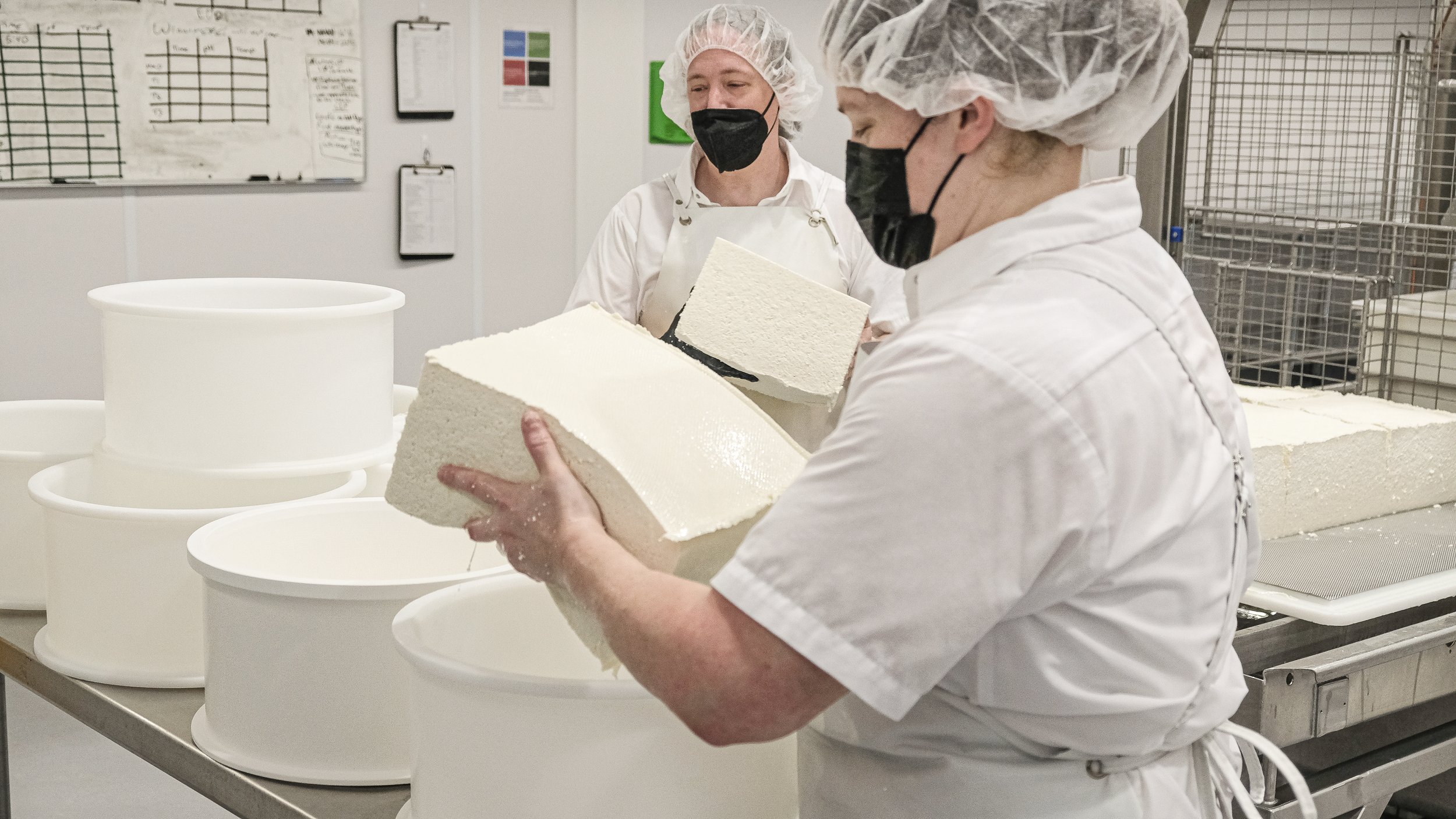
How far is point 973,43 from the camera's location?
101cm

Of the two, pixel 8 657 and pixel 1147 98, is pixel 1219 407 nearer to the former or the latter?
pixel 1147 98

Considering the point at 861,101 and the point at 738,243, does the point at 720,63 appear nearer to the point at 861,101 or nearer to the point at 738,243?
the point at 738,243

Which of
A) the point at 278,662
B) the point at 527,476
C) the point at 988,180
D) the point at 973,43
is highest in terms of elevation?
the point at 973,43

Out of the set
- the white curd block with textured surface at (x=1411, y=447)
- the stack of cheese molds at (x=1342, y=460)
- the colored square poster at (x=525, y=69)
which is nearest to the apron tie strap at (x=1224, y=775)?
the stack of cheese molds at (x=1342, y=460)

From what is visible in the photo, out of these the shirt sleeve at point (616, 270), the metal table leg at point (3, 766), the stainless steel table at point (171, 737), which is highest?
the shirt sleeve at point (616, 270)

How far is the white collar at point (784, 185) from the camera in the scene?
274cm

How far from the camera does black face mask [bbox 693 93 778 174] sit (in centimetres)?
266

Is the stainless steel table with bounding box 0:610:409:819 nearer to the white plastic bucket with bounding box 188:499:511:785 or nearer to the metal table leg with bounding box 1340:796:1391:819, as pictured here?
the white plastic bucket with bounding box 188:499:511:785

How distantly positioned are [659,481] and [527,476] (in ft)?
0.43

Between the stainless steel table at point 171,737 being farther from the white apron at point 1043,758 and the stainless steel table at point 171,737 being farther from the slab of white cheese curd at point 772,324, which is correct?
the slab of white cheese curd at point 772,324

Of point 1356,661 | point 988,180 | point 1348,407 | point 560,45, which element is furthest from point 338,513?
point 560,45

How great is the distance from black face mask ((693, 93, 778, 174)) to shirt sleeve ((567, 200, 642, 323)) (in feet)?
0.76

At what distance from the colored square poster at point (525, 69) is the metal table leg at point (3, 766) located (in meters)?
3.00

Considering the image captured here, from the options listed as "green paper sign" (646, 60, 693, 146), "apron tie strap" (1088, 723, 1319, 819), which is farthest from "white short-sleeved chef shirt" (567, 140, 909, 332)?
"green paper sign" (646, 60, 693, 146)
